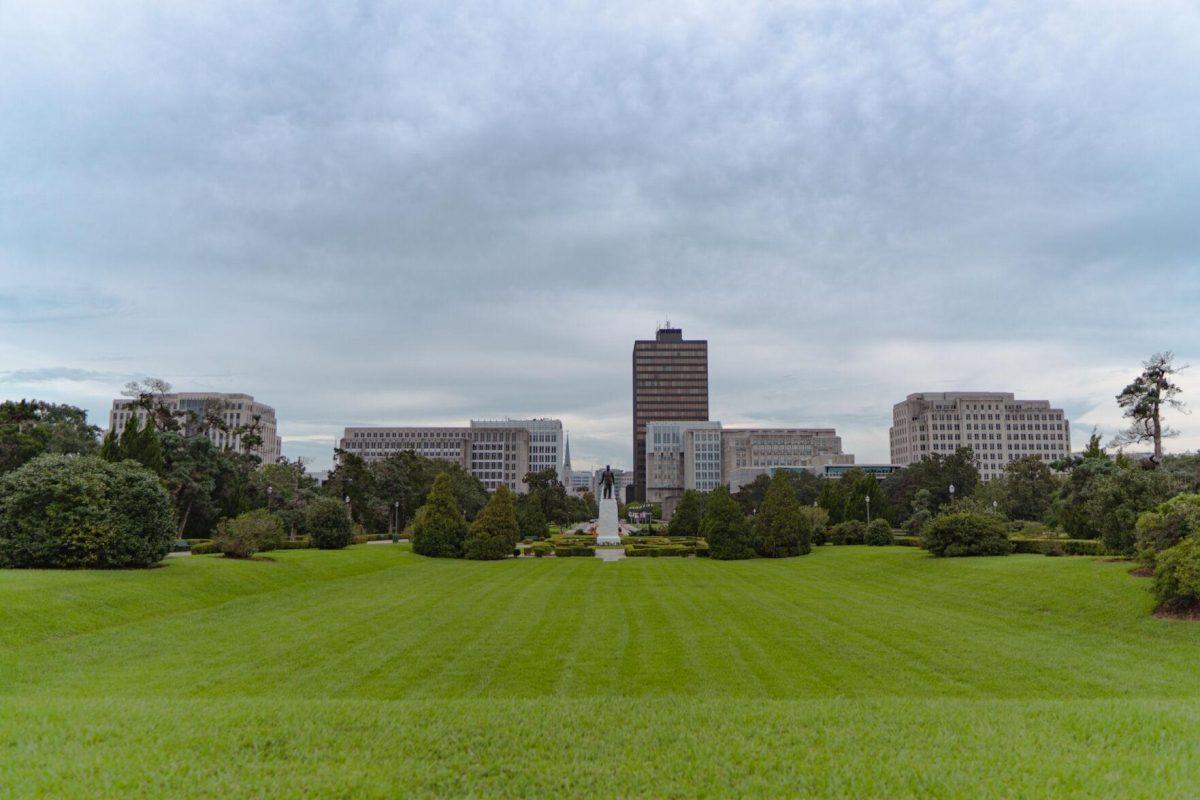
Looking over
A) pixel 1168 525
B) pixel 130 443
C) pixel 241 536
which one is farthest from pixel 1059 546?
pixel 130 443

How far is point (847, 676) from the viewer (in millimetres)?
11391

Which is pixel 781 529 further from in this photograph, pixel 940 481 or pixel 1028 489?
pixel 940 481

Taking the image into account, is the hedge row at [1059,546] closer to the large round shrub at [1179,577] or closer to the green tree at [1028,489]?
the large round shrub at [1179,577]

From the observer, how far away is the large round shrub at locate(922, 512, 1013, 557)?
29531 millimetres

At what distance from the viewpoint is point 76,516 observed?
817 inches

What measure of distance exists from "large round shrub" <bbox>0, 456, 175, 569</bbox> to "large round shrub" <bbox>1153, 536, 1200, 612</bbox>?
26.7 metres

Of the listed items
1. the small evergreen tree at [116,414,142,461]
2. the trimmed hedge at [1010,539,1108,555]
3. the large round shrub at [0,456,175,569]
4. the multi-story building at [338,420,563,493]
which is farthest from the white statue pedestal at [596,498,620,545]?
the multi-story building at [338,420,563,493]

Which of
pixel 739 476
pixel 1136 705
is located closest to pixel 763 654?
pixel 1136 705

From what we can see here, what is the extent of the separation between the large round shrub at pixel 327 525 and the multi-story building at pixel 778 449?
143 meters

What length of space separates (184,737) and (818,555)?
3852cm

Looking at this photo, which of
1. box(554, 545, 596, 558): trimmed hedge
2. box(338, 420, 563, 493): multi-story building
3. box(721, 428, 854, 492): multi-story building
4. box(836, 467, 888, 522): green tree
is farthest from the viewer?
box(338, 420, 563, 493): multi-story building

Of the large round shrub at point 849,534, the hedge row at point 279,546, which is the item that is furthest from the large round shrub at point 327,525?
the large round shrub at point 849,534

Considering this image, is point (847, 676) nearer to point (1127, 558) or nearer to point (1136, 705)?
point (1136, 705)

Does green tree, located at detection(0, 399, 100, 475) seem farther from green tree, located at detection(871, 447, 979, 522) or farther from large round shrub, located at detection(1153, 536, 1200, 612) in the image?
green tree, located at detection(871, 447, 979, 522)
